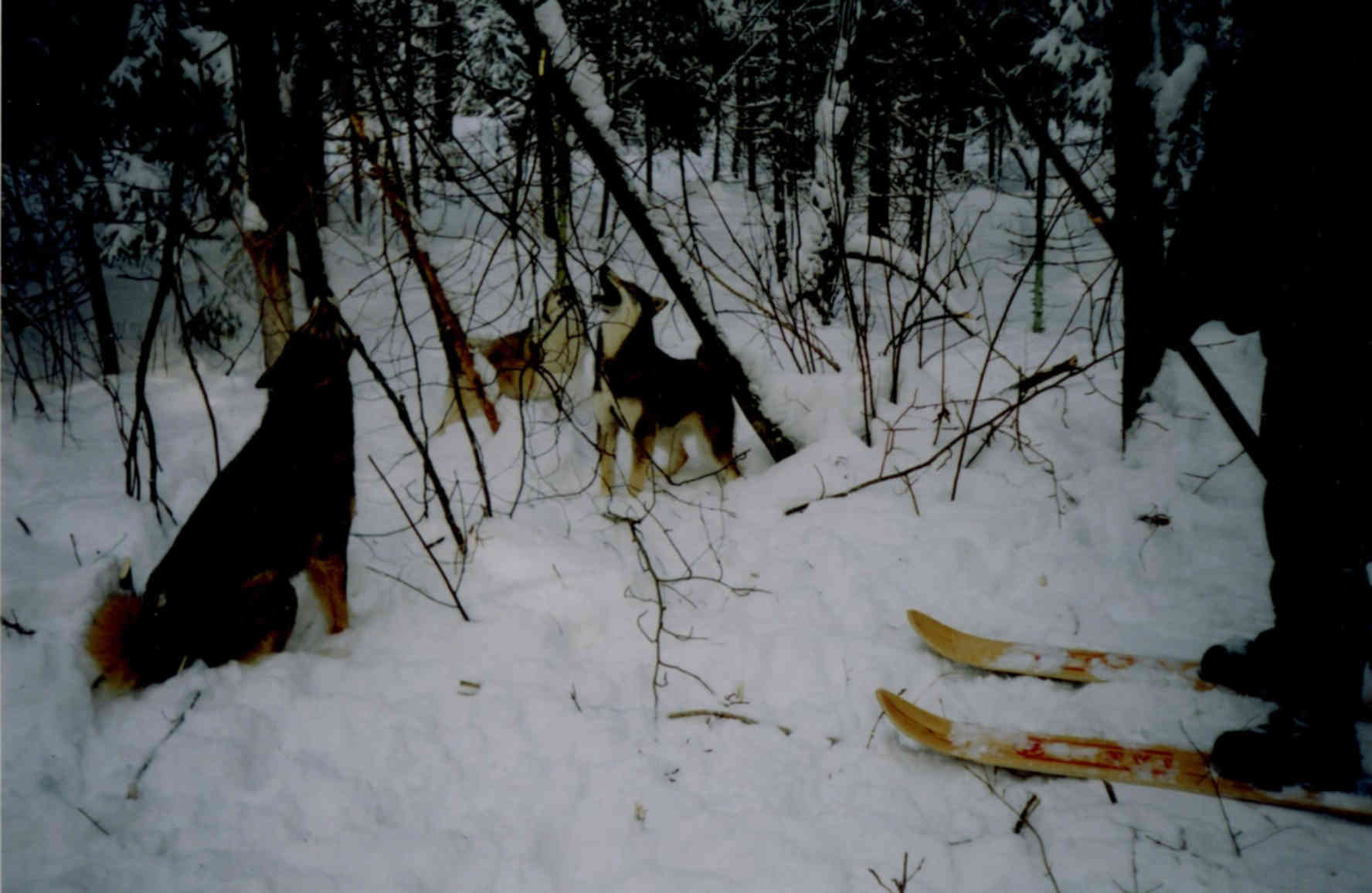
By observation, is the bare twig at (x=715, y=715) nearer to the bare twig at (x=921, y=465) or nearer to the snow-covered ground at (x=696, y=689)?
the snow-covered ground at (x=696, y=689)

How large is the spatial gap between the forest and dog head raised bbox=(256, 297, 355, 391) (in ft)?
0.43

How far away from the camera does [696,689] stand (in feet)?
10.2

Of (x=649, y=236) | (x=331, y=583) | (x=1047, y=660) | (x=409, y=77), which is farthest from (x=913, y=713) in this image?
(x=409, y=77)

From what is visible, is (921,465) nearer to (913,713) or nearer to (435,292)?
(913,713)

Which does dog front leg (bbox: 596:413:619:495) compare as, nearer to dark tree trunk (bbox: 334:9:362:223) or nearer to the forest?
the forest

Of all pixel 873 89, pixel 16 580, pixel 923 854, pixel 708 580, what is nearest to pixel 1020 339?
pixel 873 89

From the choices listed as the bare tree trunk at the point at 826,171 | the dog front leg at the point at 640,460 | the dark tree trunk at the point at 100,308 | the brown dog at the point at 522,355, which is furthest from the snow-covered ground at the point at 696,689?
the dark tree trunk at the point at 100,308

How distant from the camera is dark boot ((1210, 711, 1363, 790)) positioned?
2201 mm

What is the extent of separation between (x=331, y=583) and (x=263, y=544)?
0.39 metres

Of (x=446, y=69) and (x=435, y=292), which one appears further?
(x=446, y=69)

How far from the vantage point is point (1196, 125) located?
353 inches

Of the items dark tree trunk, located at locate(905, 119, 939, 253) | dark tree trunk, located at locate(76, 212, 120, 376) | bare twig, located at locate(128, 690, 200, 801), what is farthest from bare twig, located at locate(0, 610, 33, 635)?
dark tree trunk, located at locate(76, 212, 120, 376)

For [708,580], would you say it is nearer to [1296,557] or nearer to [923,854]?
[923,854]

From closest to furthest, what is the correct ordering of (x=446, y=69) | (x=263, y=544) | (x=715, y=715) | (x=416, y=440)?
(x=715, y=715) → (x=263, y=544) → (x=416, y=440) → (x=446, y=69)
